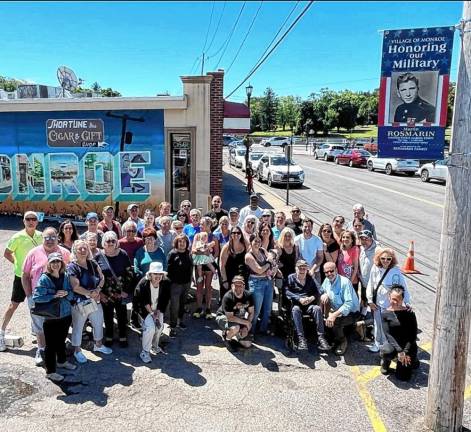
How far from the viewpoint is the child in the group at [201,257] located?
23.4 feet

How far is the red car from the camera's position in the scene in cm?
3725

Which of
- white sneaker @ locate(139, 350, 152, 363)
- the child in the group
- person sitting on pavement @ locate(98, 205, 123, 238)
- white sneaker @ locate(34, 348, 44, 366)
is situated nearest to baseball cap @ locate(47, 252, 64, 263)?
white sneaker @ locate(34, 348, 44, 366)

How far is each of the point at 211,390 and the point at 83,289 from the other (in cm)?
199

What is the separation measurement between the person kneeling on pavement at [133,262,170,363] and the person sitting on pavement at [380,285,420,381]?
286 centimetres

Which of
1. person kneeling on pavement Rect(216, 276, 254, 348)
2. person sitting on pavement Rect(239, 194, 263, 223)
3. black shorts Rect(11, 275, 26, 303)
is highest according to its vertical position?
person sitting on pavement Rect(239, 194, 263, 223)

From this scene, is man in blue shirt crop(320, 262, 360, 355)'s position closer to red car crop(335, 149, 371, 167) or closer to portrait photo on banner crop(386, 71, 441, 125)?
portrait photo on banner crop(386, 71, 441, 125)

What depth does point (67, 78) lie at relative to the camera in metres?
17.6

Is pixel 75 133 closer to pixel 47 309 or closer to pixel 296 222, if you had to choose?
pixel 296 222

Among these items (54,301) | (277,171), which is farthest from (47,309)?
(277,171)

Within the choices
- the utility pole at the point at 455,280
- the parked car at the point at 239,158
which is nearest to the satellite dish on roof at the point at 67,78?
the utility pole at the point at 455,280

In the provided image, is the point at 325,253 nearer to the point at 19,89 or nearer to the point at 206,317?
the point at 206,317

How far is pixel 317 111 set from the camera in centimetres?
7625

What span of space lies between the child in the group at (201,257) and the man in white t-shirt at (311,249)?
1.40m

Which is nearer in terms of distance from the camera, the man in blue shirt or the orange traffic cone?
the man in blue shirt
